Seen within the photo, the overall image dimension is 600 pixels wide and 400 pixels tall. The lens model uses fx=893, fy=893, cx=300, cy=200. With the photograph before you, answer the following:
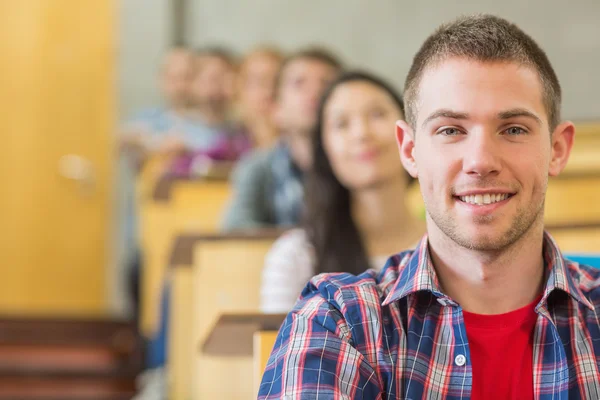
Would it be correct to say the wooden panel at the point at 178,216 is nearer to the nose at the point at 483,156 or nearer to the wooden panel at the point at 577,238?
the wooden panel at the point at 577,238

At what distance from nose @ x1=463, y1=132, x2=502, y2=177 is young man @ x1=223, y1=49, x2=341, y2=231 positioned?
66.2 inches

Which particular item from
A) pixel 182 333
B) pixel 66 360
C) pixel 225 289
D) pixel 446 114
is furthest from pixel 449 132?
pixel 66 360

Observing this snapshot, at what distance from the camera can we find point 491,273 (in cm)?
95

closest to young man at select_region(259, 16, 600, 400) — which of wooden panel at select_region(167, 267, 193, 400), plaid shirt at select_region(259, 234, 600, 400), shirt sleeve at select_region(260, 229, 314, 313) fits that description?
plaid shirt at select_region(259, 234, 600, 400)

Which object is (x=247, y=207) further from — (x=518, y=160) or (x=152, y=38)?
(x=152, y=38)

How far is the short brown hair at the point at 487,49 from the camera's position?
3.11 feet

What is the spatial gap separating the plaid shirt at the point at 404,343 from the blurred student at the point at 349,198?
73cm

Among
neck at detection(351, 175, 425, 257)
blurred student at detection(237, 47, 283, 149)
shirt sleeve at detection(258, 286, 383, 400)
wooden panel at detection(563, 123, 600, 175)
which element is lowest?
shirt sleeve at detection(258, 286, 383, 400)

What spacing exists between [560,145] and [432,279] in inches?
8.8

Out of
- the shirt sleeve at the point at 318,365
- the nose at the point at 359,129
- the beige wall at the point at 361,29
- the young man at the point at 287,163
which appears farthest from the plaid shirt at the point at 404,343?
the beige wall at the point at 361,29

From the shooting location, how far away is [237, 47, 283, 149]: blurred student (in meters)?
3.45

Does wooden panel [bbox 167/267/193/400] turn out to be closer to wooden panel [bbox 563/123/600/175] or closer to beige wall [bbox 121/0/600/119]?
beige wall [bbox 121/0/600/119]

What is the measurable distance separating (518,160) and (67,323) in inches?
151

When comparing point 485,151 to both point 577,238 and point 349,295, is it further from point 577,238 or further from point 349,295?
point 577,238
